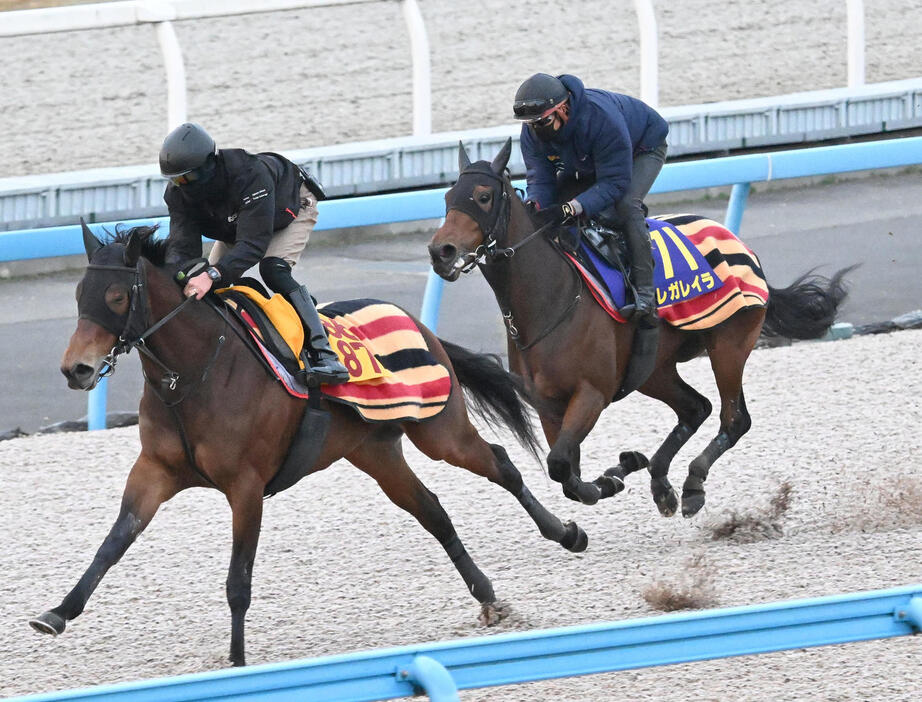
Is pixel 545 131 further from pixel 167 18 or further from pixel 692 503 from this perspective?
pixel 167 18

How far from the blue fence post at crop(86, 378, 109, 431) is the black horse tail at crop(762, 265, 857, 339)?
346cm

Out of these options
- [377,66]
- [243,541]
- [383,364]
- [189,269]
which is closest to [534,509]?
[383,364]

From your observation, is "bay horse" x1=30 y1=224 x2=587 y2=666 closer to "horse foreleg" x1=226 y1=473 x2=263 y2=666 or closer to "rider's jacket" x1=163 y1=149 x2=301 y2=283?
"horse foreleg" x1=226 y1=473 x2=263 y2=666

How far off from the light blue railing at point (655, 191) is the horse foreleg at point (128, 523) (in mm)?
3169

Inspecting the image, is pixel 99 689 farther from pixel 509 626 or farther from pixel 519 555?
pixel 519 555

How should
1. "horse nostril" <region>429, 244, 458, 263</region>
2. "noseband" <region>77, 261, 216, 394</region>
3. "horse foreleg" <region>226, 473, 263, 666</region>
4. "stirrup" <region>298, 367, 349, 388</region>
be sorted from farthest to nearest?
"horse nostril" <region>429, 244, 458, 263</region>, "stirrup" <region>298, 367, 349, 388</region>, "horse foreleg" <region>226, 473, 263, 666</region>, "noseband" <region>77, 261, 216, 394</region>

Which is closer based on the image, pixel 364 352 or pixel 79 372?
pixel 79 372

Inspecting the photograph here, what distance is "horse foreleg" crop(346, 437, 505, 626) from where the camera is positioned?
5.39m

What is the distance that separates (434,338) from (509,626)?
3.82ft

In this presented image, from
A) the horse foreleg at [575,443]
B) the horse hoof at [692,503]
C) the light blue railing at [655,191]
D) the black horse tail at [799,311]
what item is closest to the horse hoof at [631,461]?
the horse hoof at [692,503]

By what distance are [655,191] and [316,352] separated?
4156 mm

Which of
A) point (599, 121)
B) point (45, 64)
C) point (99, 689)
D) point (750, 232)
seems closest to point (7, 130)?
point (45, 64)

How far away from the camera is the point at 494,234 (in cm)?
591

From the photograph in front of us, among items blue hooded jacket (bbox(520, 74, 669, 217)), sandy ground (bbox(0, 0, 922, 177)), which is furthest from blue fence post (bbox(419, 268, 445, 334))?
sandy ground (bbox(0, 0, 922, 177))
